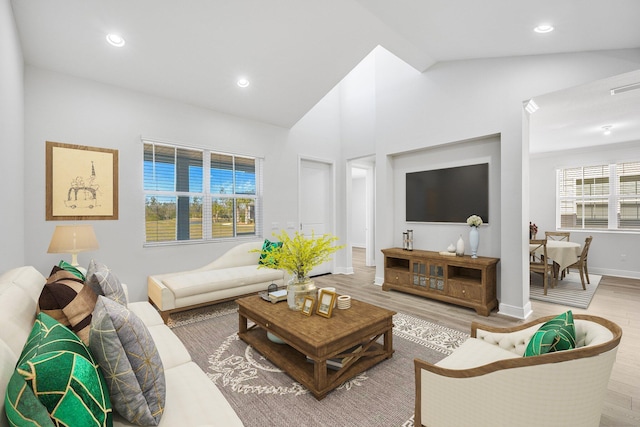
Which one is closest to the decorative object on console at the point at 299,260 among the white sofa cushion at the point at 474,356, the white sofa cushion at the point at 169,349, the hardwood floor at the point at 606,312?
the white sofa cushion at the point at 169,349

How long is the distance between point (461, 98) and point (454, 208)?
151 cm

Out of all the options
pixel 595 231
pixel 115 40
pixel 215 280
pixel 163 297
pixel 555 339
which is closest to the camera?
pixel 555 339

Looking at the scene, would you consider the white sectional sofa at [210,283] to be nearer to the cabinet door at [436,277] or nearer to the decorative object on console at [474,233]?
the cabinet door at [436,277]

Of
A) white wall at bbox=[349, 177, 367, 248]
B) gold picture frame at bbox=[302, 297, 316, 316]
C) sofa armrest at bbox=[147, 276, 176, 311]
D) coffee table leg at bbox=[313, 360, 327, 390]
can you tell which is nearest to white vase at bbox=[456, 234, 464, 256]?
gold picture frame at bbox=[302, 297, 316, 316]

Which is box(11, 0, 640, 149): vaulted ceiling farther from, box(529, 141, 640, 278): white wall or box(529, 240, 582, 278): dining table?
box(529, 141, 640, 278): white wall

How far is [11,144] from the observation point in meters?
2.18

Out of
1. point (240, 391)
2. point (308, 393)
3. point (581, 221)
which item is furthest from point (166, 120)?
point (581, 221)

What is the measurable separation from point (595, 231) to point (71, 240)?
8411 millimetres

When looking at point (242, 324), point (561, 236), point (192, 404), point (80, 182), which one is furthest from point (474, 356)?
point (561, 236)

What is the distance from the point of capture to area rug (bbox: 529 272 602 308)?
3844 millimetres

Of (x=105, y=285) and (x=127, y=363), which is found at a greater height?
(x=105, y=285)

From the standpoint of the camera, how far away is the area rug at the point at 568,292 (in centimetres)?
384

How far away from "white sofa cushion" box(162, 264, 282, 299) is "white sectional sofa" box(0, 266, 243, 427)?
153 cm

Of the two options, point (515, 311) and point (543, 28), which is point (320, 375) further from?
point (543, 28)
